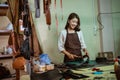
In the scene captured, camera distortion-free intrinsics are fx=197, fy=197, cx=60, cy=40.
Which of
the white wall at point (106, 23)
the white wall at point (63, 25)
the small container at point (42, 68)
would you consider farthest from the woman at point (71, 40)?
the small container at point (42, 68)

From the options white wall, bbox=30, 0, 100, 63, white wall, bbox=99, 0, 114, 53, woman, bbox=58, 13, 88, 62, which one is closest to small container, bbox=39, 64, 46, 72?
woman, bbox=58, 13, 88, 62

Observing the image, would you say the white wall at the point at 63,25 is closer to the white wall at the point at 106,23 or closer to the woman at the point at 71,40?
the white wall at the point at 106,23

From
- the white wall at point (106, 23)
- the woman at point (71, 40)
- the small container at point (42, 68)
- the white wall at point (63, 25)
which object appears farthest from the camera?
the white wall at point (106, 23)

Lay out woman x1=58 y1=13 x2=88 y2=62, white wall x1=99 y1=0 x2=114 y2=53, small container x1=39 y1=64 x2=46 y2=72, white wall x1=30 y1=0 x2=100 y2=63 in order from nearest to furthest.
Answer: small container x1=39 y1=64 x2=46 y2=72
woman x1=58 y1=13 x2=88 y2=62
white wall x1=30 y1=0 x2=100 y2=63
white wall x1=99 y1=0 x2=114 y2=53

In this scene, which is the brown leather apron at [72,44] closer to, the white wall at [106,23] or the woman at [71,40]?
the woman at [71,40]

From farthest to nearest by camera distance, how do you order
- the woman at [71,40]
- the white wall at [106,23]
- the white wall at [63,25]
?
the white wall at [106,23] → the white wall at [63,25] → the woman at [71,40]

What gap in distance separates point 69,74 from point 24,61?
35 cm

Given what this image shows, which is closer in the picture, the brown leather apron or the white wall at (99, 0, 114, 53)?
the brown leather apron

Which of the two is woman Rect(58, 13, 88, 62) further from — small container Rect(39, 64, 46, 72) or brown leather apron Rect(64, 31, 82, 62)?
small container Rect(39, 64, 46, 72)

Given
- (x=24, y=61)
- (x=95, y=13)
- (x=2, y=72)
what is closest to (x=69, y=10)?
(x=95, y=13)

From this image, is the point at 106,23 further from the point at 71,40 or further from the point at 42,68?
the point at 42,68

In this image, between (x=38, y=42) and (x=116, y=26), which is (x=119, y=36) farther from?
(x=38, y=42)

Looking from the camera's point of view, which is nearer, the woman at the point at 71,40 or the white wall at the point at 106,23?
the woman at the point at 71,40

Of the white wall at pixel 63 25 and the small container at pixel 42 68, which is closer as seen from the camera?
the small container at pixel 42 68
